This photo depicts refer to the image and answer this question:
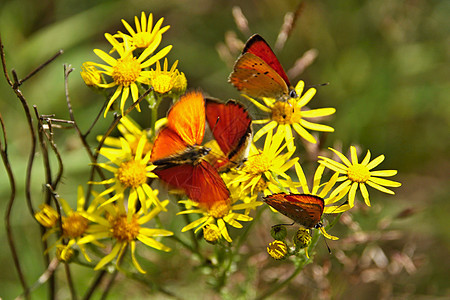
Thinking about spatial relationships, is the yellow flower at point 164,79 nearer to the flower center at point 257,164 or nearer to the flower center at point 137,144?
the flower center at point 137,144

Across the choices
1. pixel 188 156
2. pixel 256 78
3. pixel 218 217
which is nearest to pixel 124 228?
pixel 218 217

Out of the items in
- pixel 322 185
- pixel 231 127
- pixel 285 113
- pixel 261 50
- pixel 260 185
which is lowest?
pixel 260 185

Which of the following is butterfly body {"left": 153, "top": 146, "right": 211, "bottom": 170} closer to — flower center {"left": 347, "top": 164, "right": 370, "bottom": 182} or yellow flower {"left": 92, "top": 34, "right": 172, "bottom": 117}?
yellow flower {"left": 92, "top": 34, "right": 172, "bottom": 117}

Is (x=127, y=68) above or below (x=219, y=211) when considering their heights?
above

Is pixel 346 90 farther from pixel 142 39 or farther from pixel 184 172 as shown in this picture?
pixel 184 172

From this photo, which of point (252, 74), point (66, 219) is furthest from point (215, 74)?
point (66, 219)

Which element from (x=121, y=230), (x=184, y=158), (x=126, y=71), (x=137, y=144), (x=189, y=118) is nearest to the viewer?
(x=184, y=158)

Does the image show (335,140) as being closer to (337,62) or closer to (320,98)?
(320,98)
